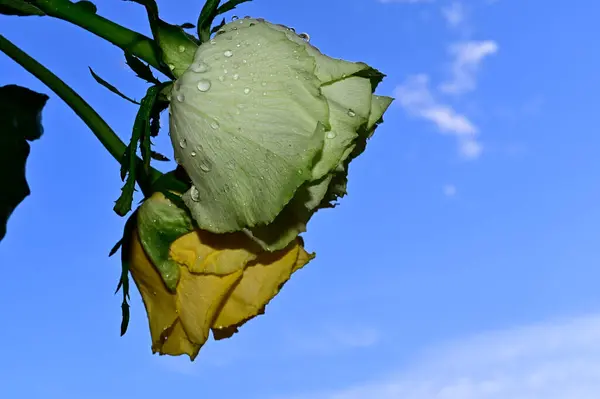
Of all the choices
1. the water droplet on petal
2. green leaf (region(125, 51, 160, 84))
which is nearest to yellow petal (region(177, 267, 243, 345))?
the water droplet on petal

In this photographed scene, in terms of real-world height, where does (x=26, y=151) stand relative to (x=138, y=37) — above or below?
below

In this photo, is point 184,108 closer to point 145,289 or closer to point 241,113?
point 241,113

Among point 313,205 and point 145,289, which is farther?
point 145,289

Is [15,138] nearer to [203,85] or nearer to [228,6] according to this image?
[203,85]

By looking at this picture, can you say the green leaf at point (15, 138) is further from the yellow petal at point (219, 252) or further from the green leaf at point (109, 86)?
the yellow petal at point (219, 252)

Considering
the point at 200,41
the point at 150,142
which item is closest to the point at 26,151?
the point at 150,142
